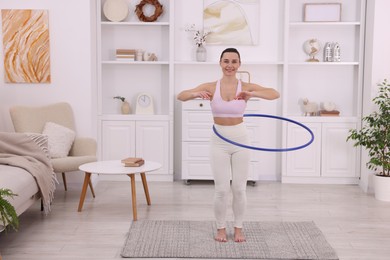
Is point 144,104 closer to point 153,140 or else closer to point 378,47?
point 153,140

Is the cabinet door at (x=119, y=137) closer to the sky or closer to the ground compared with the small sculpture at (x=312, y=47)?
closer to the ground

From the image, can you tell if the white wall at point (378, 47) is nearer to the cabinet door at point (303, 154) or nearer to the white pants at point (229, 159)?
the cabinet door at point (303, 154)

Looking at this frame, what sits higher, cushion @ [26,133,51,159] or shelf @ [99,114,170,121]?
shelf @ [99,114,170,121]

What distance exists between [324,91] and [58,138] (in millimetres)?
2940

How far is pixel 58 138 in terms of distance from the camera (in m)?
5.34

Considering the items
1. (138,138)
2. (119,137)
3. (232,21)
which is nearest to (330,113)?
(232,21)

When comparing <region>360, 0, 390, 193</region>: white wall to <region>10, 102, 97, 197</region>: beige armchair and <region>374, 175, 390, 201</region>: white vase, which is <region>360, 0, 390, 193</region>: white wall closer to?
<region>374, 175, 390, 201</region>: white vase

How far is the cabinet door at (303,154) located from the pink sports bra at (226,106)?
2.38 meters

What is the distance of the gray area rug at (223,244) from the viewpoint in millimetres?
3730

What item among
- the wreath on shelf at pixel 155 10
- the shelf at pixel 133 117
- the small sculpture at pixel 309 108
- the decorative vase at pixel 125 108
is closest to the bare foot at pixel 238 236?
the shelf at pixel 133 117

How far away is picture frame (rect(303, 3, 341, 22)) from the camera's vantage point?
20.1ft

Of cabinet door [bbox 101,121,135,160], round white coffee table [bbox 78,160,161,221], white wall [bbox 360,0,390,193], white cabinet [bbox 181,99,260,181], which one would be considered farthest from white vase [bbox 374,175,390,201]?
cabinet door [bbox 101,121,135,160]

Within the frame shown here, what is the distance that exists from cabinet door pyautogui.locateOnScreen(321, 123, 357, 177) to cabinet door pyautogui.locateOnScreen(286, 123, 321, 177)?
0.06 m

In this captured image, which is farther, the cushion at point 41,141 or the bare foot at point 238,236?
the cushion at point 41,141
